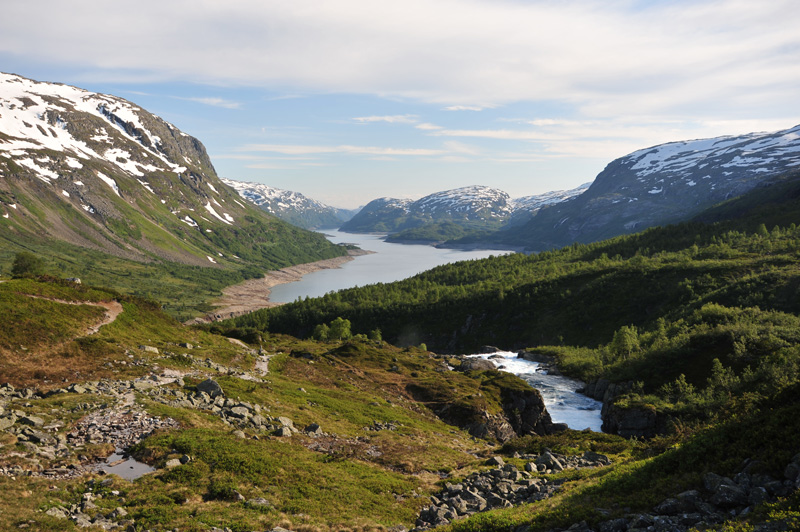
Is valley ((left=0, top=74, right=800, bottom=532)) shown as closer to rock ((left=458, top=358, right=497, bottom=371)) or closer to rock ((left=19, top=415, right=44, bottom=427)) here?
rock ((left=19, top=415, right=44, bottom=427))

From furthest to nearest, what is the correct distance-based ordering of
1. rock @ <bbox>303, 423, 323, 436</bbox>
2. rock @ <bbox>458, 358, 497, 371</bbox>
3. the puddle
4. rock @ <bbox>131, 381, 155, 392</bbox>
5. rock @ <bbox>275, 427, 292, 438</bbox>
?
rock @ <bbox>458, 358, 497, 371</bbox> → rock @ <bbox>303, 423, 323, 436</bbox> → rock @ <bbox>131, 381, 155, 392</bbox> → rock @ <bbox>275, 427, 292, 438</bbox> → the puddle

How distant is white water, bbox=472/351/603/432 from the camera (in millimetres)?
79562

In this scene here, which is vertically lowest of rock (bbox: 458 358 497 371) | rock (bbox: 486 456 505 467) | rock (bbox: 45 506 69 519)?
rock (bbox: 458 358 497 371)

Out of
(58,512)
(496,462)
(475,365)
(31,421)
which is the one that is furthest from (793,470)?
(475,365)

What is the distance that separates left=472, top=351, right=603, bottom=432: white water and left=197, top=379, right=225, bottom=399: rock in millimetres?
58453

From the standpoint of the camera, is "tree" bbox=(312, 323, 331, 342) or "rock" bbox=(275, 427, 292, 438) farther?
"tree" bbox=(312, 323, 331, 342)

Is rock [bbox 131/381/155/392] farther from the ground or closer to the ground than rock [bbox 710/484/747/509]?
closer to the ground

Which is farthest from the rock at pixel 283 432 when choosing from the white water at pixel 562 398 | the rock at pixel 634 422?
the white water at pixel 562 398

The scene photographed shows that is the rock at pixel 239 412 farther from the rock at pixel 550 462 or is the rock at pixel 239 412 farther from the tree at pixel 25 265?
the tree at pixel 25 265

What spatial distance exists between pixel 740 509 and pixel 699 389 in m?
70.6

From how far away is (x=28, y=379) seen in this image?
38.8 metres

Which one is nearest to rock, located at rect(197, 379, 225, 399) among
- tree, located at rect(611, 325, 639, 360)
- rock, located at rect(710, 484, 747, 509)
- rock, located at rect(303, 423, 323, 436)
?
rock, located at rect(303, 423, 323, 436)

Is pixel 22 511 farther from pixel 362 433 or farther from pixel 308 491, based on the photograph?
pixel 362 433

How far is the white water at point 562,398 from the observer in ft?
261
